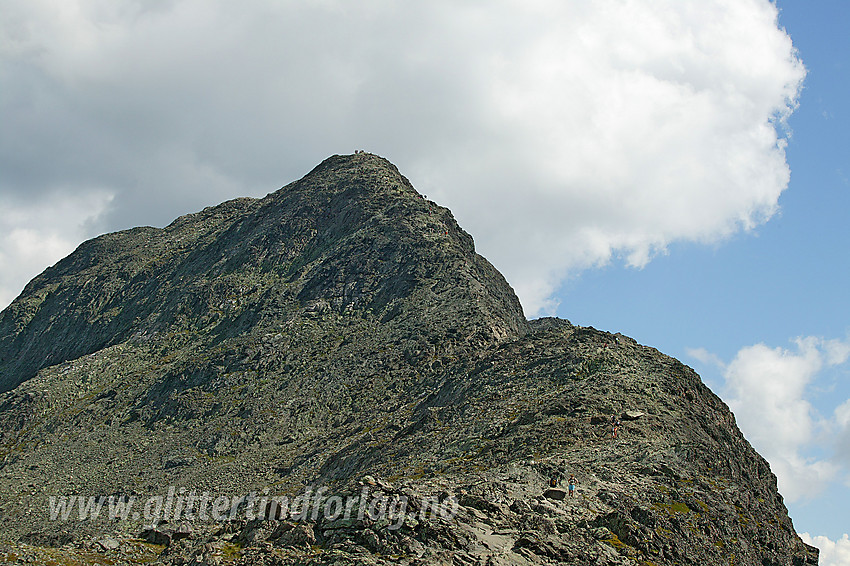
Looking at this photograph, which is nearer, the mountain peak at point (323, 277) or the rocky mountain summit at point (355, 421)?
the rocky mountain summit at point (355, 421)

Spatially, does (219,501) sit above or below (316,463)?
below

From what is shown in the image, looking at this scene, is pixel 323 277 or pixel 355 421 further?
pixel 323 277

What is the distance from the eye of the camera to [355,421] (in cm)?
11050

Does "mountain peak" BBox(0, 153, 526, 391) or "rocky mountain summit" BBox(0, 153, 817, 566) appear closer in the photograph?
"rocky mountain summit" BBox(0, 153, 817, 566)

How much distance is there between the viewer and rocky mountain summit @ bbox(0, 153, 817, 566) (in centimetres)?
4372

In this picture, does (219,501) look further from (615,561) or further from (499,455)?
(615,561)

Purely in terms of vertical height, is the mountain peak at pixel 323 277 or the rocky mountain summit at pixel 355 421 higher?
the mountain peak at pixel 323 277

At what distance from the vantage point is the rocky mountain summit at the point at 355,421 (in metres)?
43.7

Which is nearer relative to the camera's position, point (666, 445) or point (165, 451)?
point (666, 445)

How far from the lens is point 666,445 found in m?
62.9

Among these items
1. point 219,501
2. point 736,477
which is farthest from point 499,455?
point 219,501

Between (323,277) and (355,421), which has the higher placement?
(323,277)

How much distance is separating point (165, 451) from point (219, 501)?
27.7 meters

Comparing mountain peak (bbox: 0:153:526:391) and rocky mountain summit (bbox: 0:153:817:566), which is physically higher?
mountain peak (bbox: 0:153:526:391)
